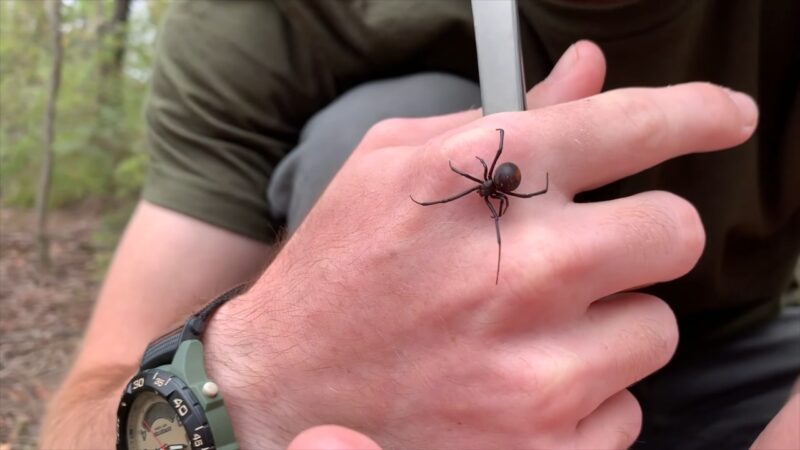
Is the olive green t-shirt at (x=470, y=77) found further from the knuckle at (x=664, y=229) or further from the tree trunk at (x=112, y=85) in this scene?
the tree trunk at (x=112, y=85)

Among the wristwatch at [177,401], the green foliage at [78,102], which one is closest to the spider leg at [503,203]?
the wristwatch at [177,401]

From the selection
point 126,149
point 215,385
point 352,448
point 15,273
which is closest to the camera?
point 352,448

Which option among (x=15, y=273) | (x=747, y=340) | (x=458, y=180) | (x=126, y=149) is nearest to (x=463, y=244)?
(x=458, y=180)

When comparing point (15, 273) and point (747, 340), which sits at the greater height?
point (15, 273)

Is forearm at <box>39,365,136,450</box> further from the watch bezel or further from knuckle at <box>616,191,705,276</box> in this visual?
knuckle at <box>616,191,705,276</box>

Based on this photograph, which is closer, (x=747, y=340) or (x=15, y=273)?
(x=747, y=340)

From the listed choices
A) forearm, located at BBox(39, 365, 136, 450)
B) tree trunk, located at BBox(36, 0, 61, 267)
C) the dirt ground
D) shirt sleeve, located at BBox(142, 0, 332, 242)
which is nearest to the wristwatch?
forearm, located at BBox(39, 365, 136, 450)

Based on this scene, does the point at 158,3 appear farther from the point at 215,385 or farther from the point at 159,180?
the point at 215,385

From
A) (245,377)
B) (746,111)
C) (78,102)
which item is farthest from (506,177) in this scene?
(78,102)
